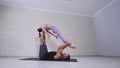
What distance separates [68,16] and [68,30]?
2.03 feet

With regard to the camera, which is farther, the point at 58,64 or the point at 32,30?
the point at 32,30

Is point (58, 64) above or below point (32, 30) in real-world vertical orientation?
below

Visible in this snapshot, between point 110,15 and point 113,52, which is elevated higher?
point 110,15

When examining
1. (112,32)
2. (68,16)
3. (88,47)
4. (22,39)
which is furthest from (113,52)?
(22,39)

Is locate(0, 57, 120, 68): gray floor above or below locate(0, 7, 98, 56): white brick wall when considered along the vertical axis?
below

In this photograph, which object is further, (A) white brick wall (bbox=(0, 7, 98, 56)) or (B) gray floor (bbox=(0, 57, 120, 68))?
(A) white brick wall (bbox=(0, 7, 98, 56))

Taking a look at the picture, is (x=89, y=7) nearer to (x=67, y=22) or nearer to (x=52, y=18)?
(x=67, y=22)

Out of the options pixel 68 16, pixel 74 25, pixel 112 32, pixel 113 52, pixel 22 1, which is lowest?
pixel 113 52

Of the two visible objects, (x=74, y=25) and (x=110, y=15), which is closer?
(x=110, y=15)

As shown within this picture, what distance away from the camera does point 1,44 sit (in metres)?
4.05

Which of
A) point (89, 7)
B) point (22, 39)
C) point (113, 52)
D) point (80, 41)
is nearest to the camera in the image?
point (113, 52)

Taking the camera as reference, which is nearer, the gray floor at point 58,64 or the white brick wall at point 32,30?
the gray floor at point 58,64

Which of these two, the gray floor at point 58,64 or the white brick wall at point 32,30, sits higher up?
the white brick wall at point 32,30

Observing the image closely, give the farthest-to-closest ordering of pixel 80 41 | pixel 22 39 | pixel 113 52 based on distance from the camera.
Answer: pixel 80 41
pixel 22 39
pixel 113 52
